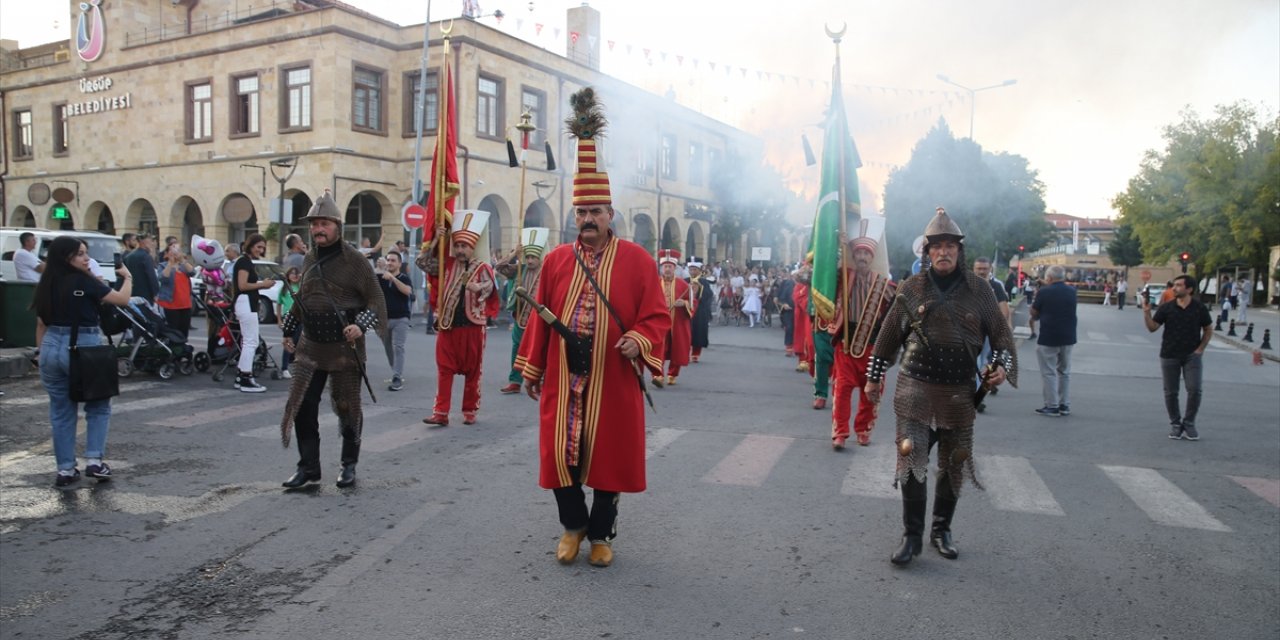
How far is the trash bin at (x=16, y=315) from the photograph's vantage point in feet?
38.0

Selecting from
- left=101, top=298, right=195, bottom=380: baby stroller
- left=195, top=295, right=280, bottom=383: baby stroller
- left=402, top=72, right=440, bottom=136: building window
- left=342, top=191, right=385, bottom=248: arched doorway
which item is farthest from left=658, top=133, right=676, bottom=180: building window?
left=101, top=298, right=195, bottom=380: baby stroller

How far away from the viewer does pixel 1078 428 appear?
9578mm

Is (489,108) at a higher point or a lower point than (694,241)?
higher

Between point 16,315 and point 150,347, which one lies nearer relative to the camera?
point 150,347

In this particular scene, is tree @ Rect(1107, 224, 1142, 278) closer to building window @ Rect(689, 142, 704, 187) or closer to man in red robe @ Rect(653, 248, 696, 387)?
building window @ Rect(689, 142, 704, 187)

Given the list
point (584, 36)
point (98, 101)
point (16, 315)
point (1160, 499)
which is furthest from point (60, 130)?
point (1160, 499)

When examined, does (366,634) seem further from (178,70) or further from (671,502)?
(178,70)

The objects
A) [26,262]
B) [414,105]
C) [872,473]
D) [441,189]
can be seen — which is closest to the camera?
[872,473]

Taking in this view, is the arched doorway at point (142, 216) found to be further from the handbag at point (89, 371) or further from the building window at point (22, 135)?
the handbag at point (89, 371)

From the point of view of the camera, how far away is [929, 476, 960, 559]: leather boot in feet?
16.2

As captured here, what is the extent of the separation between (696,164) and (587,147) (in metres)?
34.7

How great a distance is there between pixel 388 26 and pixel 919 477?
92.2 feet

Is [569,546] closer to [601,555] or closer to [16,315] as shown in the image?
[601,555]

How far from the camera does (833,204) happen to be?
8641mm
